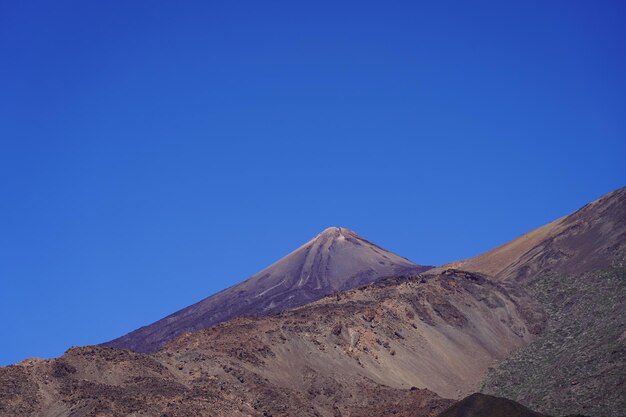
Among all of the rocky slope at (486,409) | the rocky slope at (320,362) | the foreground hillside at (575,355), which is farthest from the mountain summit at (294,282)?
the rocky slope at (486,409)

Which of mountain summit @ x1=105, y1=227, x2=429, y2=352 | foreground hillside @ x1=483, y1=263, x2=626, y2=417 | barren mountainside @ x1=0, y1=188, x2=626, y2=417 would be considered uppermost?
mountain summit @ x1=105, y1=227, x2=429, y2=352

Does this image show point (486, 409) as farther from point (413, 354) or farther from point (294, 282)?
point (294, 282)

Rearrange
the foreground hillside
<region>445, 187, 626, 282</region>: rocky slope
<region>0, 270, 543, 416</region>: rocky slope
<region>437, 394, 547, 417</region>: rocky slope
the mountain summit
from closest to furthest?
<region>437, 394, 547, 417</region>: rocky slope
<region>0, 270, 543, 416</region>: rocky slope
the foreground hillside
<region>445, 187, 626, 282</region>: rocky slope
the mountain summit

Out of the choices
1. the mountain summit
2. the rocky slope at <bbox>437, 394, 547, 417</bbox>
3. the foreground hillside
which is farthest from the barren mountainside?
the mountain summit

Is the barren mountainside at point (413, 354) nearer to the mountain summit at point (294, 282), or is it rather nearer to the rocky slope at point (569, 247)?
the rocky slope at point (569, 247)

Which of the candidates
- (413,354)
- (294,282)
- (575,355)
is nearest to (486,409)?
(575,355)

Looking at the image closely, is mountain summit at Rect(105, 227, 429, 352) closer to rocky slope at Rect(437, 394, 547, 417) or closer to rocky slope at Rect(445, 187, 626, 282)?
rocky slope at Rect(445, 187, 626, 282)
